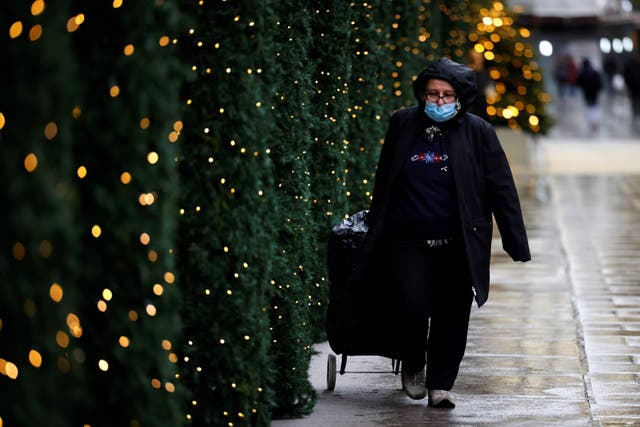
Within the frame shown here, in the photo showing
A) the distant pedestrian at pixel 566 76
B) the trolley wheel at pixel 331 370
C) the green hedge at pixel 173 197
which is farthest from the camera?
the distant pedestrian at pixel 566 76

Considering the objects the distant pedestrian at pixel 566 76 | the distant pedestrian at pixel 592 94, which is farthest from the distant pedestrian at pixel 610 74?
the distant pedestrian at pixel 592 94

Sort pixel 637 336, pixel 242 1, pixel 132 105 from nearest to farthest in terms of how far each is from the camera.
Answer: pixel 132 105 < pixel 242 1 < pixel 637 336

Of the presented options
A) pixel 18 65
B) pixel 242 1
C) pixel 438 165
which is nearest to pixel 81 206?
pixel 18 65

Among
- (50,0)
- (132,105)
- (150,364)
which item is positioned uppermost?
(50,0)

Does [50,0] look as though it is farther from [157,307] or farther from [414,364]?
[414,364]

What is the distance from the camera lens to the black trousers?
730 cm

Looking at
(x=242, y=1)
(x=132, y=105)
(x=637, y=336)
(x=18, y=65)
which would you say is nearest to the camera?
(x=18, y=65)

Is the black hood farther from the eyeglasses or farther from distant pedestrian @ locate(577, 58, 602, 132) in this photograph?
distant pedestrian @ locate(577, 58, 602, 132)

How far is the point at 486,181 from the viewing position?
7457 mm

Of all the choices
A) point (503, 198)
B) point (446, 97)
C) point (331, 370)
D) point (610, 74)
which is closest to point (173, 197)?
point (446, 97)

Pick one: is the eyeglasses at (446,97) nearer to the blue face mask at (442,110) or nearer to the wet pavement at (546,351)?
the blue face mask at (442,110)

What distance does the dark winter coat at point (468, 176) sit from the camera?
287 inches

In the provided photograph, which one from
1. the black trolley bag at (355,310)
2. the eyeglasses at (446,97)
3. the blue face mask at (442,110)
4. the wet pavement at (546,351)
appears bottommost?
the wet pavement at (546,351)

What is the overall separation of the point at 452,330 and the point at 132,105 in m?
3.75
